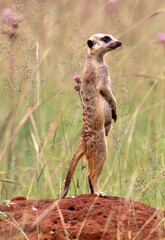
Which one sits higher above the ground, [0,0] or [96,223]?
[0,0]

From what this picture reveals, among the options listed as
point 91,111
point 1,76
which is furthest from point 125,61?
point 1,76

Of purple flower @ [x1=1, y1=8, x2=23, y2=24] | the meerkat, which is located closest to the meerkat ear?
the meerkat

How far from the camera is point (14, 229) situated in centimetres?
304

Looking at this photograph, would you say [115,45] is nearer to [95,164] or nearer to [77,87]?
[77,87]

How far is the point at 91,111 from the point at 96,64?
36 cm

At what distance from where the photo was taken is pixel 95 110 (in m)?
3.45

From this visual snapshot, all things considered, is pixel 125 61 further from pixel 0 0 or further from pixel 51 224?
pixel 51 224

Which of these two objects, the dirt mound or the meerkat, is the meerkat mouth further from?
the dirt mound

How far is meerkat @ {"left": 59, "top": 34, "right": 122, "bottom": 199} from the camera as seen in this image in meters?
3.46

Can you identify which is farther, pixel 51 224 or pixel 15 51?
pixel 15 51

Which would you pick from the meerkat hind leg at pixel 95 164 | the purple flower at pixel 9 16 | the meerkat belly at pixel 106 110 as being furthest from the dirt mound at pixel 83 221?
the purple flower at pixel 9 16

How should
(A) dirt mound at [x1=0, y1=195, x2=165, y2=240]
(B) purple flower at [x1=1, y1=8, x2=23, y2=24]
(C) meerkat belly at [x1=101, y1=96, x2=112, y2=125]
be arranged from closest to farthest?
(A) dirt mound at [x1=0, y1=195, x2=165, y2=240], (B) purple flower at [x1=1, y1=8, x2=23, y2=24], (C) meerkat belly at [x1=101, y1=96, x2=112, y2=125]

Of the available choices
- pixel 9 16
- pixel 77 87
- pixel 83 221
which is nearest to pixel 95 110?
pixel 77 87

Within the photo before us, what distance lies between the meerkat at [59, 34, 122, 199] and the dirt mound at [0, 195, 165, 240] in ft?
0.69
